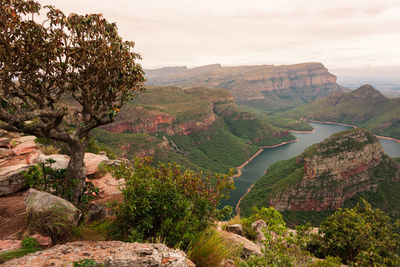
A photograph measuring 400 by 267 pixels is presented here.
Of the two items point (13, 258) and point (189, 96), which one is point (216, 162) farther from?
point (13, 258)

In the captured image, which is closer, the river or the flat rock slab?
the flat rock slab

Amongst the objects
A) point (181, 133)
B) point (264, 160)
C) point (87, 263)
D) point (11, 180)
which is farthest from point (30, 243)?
point (264, 160)

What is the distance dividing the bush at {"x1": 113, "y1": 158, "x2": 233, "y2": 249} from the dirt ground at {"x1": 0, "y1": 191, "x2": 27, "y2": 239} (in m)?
4.10

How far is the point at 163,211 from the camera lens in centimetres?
704

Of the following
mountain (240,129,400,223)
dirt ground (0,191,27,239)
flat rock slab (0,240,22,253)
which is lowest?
mountain (240,129,400,223)

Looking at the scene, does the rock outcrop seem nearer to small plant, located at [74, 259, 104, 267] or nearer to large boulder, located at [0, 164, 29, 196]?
large boulder, located at [0, 164, 29, 196]

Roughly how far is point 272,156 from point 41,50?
165 meters

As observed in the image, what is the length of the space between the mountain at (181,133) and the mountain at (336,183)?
4572 cm

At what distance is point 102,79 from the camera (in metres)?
9.86

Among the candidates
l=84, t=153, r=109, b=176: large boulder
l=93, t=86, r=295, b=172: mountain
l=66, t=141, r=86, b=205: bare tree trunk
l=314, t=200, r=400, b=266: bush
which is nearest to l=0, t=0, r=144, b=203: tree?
l=66, t=141, r=86, b=205: bare tree trunk

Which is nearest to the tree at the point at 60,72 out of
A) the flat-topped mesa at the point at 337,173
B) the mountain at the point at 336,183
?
the mountain at the point at 336,183

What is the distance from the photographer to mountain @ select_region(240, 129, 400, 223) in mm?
74438

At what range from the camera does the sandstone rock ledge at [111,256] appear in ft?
16.4

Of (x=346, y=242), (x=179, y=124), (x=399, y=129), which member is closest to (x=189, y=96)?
(x=179, y=124)
